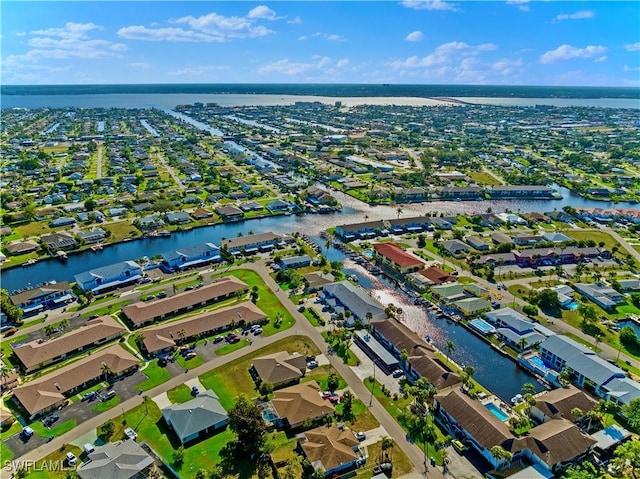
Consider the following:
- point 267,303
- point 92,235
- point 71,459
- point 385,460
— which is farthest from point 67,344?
point 92,235

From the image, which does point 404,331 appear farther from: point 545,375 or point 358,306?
point 545,375

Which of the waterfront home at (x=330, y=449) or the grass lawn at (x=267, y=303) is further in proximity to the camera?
the grass lawn at (x=267, y=303)

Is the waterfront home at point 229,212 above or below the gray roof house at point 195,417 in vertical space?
above

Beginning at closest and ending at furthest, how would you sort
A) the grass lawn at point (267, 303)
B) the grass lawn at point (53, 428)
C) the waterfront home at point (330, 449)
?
the waterfront home at point (330, 449) → the grass lawn at point (53, 428) → the grass lawn at point (267, 303)

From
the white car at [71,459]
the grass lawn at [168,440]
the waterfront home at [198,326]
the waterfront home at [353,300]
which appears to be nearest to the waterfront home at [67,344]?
the waterfront home at [198,326]

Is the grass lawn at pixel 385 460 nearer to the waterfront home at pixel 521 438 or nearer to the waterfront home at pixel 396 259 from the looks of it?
the waterfront home at pixel 521 438

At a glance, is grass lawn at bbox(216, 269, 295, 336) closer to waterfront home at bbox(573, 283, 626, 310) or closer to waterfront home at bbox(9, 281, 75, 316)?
waterfront home at bbox(9, 281, 75, 316)

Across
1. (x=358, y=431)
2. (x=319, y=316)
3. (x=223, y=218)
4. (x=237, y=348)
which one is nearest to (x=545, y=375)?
(x=358, y=431)
